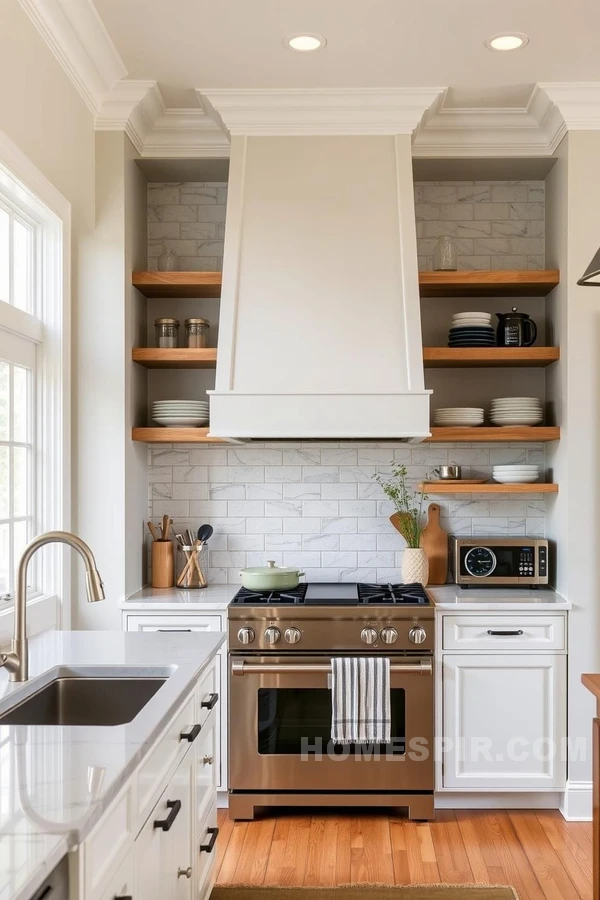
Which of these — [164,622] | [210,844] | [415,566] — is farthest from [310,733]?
[210,844]

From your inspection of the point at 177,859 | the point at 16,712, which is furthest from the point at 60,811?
the point at 177,859

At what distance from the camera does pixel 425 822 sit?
3.48 metres

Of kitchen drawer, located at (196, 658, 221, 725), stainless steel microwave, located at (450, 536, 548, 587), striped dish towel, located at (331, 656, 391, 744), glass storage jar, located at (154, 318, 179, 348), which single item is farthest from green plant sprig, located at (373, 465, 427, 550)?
kitchen drawer, located at (196, 658, 221, 725)

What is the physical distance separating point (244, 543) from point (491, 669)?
1.32 meters

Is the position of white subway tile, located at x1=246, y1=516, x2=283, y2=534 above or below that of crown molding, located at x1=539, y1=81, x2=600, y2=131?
below

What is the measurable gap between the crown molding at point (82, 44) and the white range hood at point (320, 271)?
446mm

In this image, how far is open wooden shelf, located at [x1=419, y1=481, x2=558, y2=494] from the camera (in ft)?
12.3

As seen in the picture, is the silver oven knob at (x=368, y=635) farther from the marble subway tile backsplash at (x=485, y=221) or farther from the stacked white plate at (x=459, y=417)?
the marble subway tile backsplash at (x=485, y=221)

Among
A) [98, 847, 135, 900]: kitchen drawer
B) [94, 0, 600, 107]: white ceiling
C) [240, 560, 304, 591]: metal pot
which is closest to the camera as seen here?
[98, 847, 135, 900]: kitchen drawer

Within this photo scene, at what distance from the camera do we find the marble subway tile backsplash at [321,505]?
410cm

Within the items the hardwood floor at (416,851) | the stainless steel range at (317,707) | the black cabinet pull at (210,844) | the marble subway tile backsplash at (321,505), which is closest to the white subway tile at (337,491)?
the marble subway tile backsplash at (321,505)

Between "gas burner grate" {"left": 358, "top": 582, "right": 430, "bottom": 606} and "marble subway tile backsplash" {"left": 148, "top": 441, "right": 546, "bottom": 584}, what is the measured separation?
11.4 inches

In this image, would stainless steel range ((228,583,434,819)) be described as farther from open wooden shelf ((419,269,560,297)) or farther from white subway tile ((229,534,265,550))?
open wooden shelf ((419,269,560,297))

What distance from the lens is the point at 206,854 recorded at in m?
2.52
